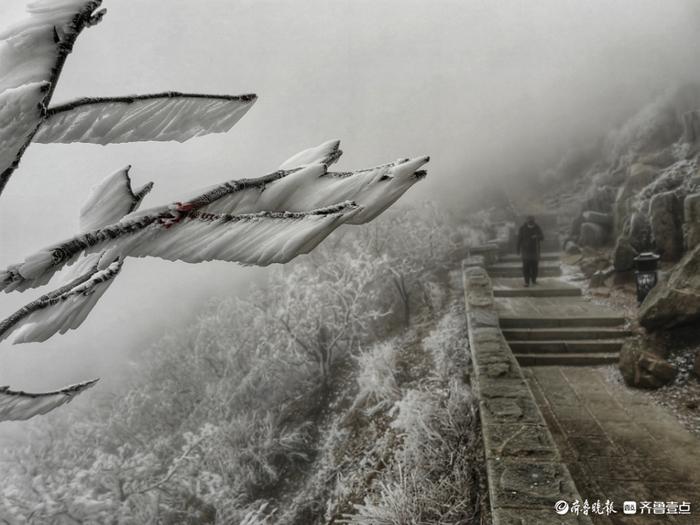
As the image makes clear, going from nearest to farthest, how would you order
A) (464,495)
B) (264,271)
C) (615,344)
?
(464,495) → (615,344) → (264,271)

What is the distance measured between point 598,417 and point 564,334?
6.47 ft

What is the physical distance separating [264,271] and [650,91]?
573 inches

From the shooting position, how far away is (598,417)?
420 centimetres

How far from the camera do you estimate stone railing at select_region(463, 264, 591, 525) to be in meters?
2.30

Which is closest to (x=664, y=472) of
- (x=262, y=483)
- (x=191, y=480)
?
(x=262, y=483)

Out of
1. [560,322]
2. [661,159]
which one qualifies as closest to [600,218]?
[661,159]

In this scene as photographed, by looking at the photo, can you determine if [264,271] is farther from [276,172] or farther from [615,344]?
[276,172]

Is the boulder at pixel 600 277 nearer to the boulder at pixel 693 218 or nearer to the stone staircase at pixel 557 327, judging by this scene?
the stone staircase at pixel 557 327

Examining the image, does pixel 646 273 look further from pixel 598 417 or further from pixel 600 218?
pixel 600 218

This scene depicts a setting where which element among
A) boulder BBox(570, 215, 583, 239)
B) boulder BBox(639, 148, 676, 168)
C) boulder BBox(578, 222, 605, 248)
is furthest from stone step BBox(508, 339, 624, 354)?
boulder BBox(639, 148, 676, 168)

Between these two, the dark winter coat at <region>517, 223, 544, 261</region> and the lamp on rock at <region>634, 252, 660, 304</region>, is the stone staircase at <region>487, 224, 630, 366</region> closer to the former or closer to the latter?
the lamp on rock at <region>634, 252, 660, 304</region>

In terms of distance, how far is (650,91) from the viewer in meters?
13.2

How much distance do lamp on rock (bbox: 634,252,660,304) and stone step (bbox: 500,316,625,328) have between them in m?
Answer: 0.66

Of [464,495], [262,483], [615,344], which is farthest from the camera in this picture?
[262,483]
